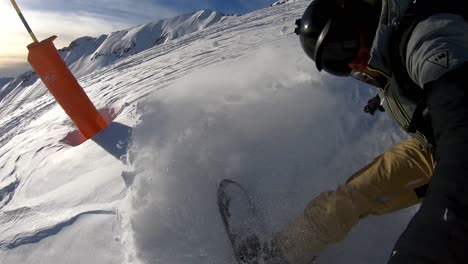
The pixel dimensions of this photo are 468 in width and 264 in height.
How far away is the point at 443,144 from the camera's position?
1.19 metres

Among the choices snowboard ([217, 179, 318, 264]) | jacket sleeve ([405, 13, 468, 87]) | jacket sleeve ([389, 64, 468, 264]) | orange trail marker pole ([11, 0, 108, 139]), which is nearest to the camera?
jacket sleeve ([389, 64, 468, 264])

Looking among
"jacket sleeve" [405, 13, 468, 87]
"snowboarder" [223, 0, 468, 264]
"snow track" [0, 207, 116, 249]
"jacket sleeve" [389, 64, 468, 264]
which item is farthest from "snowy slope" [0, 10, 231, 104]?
"jacket sleeve" [389, 64, 468, 264]

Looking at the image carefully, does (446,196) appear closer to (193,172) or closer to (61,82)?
(193,172)

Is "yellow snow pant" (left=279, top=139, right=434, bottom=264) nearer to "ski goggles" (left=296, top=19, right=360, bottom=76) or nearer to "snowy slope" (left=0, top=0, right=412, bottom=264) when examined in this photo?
"snowy slope" (left=0, top=0, right=412, bottom=264)

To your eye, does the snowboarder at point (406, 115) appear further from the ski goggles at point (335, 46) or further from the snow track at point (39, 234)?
the snow track at point (39, 234)

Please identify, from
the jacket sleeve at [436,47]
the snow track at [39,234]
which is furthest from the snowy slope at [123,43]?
the jacket sleeve at [436,47]

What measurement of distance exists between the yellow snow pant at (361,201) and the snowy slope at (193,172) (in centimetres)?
26

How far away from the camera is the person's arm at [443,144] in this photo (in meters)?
0.96

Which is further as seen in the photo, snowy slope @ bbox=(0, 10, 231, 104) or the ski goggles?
snowy slope @ bbox=(0, 10, 231, 104)

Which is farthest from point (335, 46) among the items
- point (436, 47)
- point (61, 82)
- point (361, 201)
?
point (61, 82)

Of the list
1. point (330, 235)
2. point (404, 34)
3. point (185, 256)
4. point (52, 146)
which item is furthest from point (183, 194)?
point (52, 146)

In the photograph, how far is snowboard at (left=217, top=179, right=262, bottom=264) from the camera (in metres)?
2.45

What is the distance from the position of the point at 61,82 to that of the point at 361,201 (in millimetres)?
3530

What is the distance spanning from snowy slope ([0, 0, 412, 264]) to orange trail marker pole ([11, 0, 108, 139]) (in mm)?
419
